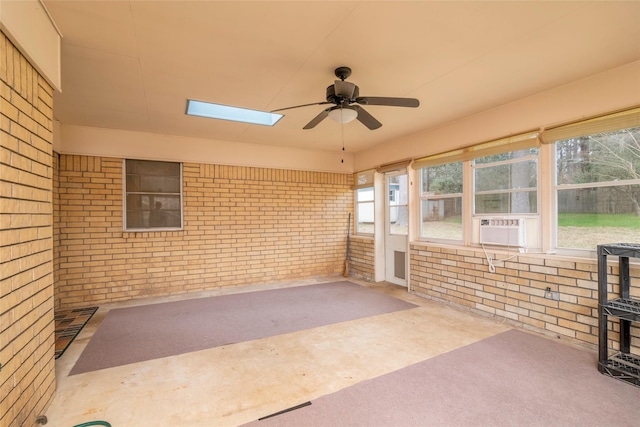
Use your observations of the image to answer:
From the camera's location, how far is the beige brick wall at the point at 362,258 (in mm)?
6199

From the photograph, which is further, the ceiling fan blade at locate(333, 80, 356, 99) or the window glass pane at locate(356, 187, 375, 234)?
the window glass pane at locate(356, 187, 375, 234)

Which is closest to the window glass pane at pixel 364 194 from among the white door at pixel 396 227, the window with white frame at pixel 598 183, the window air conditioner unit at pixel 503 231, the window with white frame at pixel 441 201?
the white door at pixel 396 227

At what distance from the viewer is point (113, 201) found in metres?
4.78

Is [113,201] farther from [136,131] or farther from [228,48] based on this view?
[228,48]

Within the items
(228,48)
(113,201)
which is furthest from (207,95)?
(113,201)

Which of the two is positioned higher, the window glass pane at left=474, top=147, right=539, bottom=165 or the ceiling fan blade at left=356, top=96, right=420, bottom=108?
the ceiling fan blade at left=356, top=96, right=420, bottom=108

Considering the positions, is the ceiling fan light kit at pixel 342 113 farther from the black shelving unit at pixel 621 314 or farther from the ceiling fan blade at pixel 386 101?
the black shelving unit at pixel 621 314

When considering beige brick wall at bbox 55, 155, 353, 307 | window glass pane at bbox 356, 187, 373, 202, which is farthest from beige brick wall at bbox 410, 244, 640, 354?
beige brick wall at bbox 55, 155, 353, 307

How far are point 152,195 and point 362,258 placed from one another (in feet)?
14.0

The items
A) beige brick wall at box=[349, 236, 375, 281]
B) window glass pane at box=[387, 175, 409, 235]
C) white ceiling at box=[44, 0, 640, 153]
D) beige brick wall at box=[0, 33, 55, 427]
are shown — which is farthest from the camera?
beige brick wall at box=[349, 236, 375, 281]

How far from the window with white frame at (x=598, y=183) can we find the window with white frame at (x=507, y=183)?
27cm

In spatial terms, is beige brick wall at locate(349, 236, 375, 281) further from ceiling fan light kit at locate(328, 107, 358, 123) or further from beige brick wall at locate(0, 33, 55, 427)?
beige brick wall at locate(0, 33, 55, 427)

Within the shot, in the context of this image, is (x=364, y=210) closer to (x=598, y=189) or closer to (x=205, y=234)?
(x=205, y=234)

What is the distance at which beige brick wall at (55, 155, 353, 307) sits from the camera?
457cm
